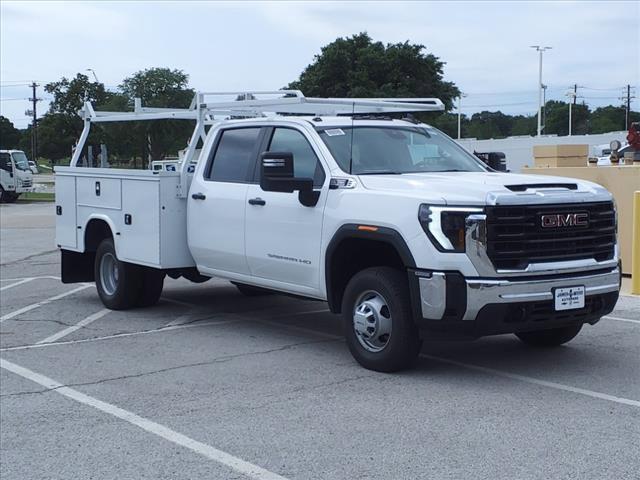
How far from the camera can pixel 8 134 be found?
99000mm

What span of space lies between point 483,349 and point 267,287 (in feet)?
6.75

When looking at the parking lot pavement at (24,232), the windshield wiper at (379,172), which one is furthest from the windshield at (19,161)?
the windshield wiper at (379,172)

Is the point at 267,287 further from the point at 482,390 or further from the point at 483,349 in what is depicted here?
the point at 482,390

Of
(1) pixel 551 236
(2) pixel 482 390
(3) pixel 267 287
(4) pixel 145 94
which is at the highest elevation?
(4) pixel 145 94

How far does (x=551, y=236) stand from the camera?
660cm

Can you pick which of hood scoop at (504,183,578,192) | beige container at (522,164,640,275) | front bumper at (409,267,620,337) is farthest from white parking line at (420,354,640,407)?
beige container at (522,164,640,275)

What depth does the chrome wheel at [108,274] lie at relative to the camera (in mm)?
10383

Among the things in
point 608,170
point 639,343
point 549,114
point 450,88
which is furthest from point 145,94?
point 549,114

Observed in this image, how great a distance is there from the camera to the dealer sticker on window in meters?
6.60

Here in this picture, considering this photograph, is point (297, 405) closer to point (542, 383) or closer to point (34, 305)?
point (542, 383)

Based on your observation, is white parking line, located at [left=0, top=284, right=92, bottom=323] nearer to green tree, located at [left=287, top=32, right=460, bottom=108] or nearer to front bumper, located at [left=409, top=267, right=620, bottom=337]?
front bumper, located at [left=409, top=267, right=620, bottom=337]

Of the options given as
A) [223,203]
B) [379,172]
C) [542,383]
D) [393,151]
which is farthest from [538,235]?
[223,203]

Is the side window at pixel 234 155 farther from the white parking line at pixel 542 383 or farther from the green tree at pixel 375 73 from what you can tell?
the green tree at pixel 375 73

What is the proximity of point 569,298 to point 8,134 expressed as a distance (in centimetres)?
10001
